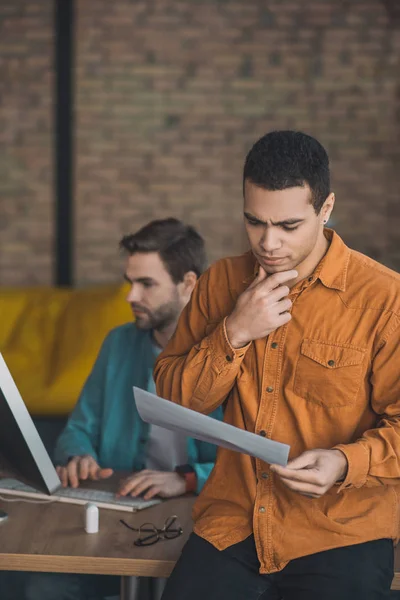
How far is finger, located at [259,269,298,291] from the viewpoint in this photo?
1835mm

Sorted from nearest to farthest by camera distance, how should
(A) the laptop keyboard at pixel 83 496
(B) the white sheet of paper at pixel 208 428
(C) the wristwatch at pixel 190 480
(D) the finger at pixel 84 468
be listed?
(B) the white sheet of paper at pixel 208 428
(A) the laptop keyboard at pixel 83 496
(C) the wristwatch at pixel 190 480
(D) the finger at pixel 84 468

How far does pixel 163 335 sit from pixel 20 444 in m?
0.95

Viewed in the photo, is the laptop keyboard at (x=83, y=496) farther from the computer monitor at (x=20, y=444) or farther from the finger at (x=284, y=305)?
the finger at (x=284, y=305)

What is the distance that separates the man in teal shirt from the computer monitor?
320 millimetres

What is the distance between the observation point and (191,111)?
552 centimetres

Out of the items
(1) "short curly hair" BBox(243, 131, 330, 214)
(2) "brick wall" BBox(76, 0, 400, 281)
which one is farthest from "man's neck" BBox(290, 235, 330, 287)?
(2) "brick wall" BBox(76, 0, 400, 281)

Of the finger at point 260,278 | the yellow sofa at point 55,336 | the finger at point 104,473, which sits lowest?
the yellow sofa at point 55,336

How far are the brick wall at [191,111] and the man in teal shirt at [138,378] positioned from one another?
2570mm

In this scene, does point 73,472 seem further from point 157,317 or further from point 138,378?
point 157,317

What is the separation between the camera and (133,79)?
18.1 feet

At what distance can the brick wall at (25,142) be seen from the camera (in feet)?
18.0

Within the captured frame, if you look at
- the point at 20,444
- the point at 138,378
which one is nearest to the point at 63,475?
the point at 20,444

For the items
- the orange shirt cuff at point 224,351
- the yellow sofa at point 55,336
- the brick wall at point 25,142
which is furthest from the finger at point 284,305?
the brick wall at point 25,142

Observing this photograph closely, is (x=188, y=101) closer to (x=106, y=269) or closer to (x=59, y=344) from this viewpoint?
(x=106, y=269)
